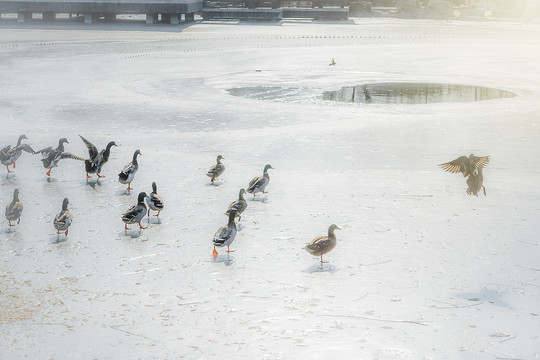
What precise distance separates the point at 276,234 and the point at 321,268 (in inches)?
64.8

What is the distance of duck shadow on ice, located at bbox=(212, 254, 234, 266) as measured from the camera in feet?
36.4

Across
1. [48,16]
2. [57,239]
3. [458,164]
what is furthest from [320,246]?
[48,16]

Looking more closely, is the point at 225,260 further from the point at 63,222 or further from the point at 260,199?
the point at 260,199

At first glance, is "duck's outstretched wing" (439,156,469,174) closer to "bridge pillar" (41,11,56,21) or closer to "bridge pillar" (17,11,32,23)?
"bridge pillar" (17,11,32,23)

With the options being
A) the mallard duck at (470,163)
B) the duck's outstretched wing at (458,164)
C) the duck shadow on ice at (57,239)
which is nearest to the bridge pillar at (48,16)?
the duck shadow on ice at (57,239)

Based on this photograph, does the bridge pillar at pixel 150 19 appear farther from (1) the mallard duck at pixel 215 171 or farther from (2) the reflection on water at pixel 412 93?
(1) the mallard duck at pixel 215 171

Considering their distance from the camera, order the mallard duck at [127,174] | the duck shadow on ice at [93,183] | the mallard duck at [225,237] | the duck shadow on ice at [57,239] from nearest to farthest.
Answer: the mallard duck at [225,237], the duck shadow on ice at [57,239], the mallard duck at [127,174], the duck shadow on ice at [93,183]

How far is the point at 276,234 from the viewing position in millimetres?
12367

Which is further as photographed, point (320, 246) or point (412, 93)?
point (412, 93)

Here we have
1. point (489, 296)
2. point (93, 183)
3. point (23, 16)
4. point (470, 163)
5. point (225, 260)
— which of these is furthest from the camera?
Answer: point (23, 16)

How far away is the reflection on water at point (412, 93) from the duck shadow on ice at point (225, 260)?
634 inches

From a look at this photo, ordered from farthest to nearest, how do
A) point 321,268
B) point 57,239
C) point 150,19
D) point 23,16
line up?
1. point 150,19
2. point 23,16
3. point 57,239
4. point 321,268

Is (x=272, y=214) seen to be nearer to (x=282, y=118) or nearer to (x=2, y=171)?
(x=2, y=171)

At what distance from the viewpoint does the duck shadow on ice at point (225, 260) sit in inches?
437
